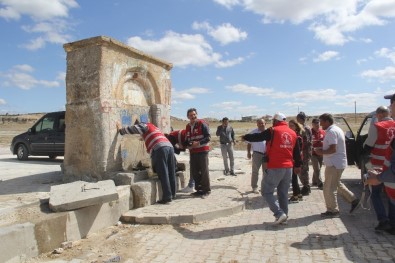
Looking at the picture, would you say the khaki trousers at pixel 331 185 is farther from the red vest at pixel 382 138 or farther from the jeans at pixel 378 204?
the jeans at pixel 378 204

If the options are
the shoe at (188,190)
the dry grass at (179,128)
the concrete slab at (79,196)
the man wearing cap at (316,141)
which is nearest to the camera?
the concrete slab at (79,196)

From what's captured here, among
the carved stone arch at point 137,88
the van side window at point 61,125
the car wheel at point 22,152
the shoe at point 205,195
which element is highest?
the carved stone arch at point 137,88

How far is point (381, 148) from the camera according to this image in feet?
19.3

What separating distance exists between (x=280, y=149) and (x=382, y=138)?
64.5 inches

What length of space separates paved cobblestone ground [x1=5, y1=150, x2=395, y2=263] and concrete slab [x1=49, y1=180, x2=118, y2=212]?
54cm

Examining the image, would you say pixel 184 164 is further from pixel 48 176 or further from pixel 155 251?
pixel 155 251

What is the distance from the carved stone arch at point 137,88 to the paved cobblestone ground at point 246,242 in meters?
3.14

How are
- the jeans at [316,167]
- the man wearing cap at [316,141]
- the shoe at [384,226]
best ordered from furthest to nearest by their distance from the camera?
the jeans at [316,167], the man wearing cap at [316,141], the shoe at [384,226]

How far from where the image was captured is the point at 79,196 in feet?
18.0

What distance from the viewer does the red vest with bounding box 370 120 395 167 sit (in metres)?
5.87

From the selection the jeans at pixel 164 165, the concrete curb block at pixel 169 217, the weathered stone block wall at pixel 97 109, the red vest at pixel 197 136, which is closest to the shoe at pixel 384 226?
the concrete curb block at pixel 169 217

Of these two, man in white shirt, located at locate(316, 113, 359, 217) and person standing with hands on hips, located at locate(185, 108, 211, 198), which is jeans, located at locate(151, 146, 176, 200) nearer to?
person standing with hands on hips, located at locate(185, 108, 211, 198)

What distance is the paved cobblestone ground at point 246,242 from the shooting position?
181 inches

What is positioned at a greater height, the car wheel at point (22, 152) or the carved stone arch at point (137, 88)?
the carved stone arch at point (137, 88)
